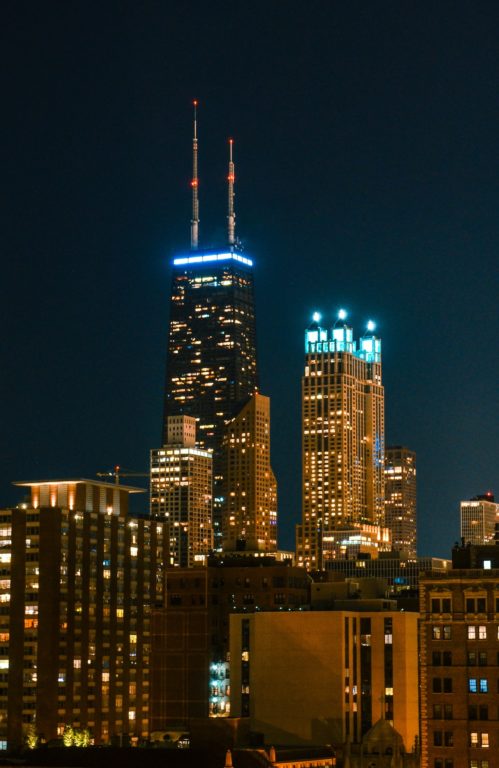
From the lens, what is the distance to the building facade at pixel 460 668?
550 ft

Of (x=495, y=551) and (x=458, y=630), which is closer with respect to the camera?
(x=458, y=630)

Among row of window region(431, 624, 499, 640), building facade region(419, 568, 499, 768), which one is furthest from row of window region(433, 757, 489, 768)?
row of window region(431, 624, 499, 640)

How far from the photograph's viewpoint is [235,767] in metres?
200

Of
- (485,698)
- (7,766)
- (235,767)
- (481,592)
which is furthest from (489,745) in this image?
(7,766)

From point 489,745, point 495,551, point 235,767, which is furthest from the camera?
point 235,767

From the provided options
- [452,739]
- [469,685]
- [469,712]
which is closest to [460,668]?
[469,685]

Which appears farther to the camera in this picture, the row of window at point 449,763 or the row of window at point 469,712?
the row of window at point 469,712

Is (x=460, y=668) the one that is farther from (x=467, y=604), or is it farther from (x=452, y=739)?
(x=452, y=739)

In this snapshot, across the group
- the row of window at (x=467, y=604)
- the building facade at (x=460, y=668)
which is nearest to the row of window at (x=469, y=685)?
the building facade at (x=460, y=668)

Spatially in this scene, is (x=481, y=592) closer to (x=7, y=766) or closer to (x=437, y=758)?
(x=437, y=758)

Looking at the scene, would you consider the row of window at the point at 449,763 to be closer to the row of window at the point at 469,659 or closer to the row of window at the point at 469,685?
the row of window at the point at 469,685

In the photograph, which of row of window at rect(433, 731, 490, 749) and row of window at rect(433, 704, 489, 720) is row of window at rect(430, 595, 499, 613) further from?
row of window at rect(433, 731, 490, 749)

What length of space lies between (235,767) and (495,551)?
40687 mm

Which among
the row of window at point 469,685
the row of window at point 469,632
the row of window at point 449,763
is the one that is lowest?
the row of window at point 449,763
